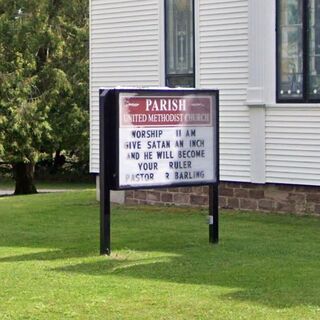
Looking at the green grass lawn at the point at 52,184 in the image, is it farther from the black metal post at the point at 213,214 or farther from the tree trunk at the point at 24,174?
the black metal post at the point at 213,214

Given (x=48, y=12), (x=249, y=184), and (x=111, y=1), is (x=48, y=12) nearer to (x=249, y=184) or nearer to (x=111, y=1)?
(x=111, y=1)

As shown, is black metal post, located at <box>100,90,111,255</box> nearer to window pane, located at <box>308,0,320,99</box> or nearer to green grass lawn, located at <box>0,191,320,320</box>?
green grass lawn, located at <box>0,191,320,320</box>

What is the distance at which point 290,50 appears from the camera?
16328 millimetres

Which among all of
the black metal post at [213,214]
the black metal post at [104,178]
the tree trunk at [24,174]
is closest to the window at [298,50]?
the black metal post at [213,214]

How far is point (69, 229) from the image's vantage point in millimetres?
15148

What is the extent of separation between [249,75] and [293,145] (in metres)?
1.43

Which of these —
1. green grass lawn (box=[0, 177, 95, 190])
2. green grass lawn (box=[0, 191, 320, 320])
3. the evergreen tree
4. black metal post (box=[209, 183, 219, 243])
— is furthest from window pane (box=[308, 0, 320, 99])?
green grass lawn (box=[0, 177, 95, 190])

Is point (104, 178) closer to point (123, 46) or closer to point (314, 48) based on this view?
point (314, 48)

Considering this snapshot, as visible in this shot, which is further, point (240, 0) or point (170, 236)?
point (240, 0)

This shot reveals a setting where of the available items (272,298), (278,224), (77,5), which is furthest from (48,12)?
(272,298)

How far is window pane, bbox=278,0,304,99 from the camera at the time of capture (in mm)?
16156

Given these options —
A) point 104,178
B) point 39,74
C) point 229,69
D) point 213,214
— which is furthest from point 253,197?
point 39,74

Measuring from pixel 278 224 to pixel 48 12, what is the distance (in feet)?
75.0

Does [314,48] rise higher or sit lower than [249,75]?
higher
